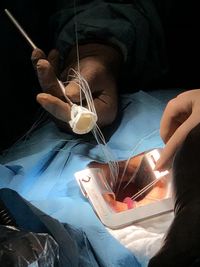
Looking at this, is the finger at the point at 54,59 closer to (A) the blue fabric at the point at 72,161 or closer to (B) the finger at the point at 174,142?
(A) the blue fabric at the point at 72,161

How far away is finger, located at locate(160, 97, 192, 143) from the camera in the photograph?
1.03m

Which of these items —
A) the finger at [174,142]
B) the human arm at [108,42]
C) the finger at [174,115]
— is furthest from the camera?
the human arm at [108,42]

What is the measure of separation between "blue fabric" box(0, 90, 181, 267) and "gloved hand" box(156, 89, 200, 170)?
0.37 feet

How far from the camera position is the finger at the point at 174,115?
3.39 feet

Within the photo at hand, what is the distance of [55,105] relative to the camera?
107 centimetres

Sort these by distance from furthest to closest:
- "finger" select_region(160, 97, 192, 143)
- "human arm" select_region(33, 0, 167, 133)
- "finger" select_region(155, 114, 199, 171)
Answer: "human arm" select_region(33, 0, 167, 133), "finger" select_region(160, 97, 192, 143), "finger" select_region(155, 114, 199, 171)

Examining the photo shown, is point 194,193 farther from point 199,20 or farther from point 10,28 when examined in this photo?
point 199,20

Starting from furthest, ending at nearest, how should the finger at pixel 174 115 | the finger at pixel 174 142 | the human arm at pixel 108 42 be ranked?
1. the human arm at pixel 108 42
2. the finger at pixel 174 115
3. the finger at pixel 174 142

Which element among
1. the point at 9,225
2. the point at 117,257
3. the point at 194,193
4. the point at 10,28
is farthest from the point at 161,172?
the point at 10,28

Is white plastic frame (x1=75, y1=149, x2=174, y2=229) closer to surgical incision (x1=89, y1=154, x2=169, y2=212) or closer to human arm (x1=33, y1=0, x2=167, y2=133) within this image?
surgical incision (x1=89, y1=154, x2=169, y2=212)

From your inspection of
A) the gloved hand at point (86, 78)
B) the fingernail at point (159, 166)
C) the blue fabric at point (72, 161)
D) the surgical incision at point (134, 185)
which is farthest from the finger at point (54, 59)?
the fingernail at point (159, 166)

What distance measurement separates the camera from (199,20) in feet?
5.13

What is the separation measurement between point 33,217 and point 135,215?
0.74 ft

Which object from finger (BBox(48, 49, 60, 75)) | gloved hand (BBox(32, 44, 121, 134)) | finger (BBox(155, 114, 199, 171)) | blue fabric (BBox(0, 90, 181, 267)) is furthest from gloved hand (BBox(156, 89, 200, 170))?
finger (BBox(48, 49, 60, 75))
